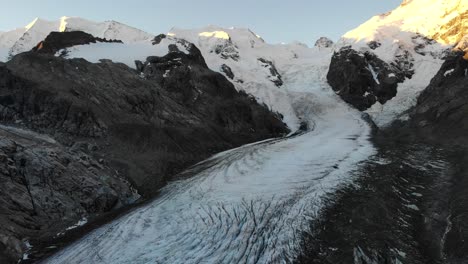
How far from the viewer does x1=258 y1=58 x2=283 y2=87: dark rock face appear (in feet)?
315

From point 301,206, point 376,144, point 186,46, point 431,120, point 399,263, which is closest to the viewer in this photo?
point 399,263

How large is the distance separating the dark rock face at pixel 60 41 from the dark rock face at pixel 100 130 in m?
0.51

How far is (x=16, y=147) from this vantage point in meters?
27.9

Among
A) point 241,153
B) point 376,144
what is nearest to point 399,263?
point 241,153

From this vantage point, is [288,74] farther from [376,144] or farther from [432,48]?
[376,144]

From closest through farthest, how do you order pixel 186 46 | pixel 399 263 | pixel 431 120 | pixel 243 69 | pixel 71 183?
pixel 399 263
pixel 71 183
pixel 431 120
pixel 186 46
pixel 243 69

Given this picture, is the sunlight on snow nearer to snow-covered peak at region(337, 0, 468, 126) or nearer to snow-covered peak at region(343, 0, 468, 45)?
snow-covered peak at region(337, 0, 468, 126)

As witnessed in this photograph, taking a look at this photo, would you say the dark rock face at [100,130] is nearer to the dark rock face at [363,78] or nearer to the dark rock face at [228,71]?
the dark rock face at [228,71]

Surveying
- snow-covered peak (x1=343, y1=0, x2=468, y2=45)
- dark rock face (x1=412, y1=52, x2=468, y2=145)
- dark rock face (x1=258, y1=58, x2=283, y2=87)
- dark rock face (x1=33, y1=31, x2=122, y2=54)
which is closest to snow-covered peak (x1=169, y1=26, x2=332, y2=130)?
dark rock face (x1=258, y1=58, x2=283, y2=87)

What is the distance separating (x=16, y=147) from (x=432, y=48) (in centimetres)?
8930

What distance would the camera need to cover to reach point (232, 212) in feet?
79.9

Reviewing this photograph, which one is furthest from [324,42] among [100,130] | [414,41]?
[100,130]

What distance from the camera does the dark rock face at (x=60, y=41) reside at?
59400 mm

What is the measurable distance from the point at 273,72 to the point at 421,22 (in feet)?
121
